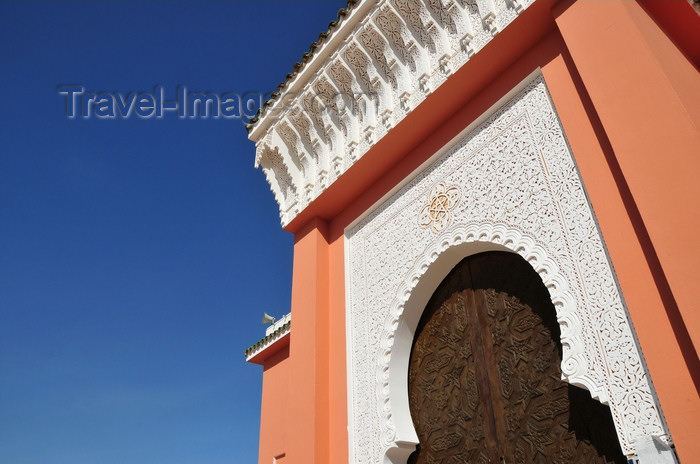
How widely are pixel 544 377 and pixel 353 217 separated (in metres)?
1.64

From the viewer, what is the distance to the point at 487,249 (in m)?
2.46

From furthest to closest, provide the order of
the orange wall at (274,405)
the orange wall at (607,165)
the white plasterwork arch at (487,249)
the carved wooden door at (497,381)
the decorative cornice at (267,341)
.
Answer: the decorative cornice at (267,341), the orange wall at (274,405), the carved wooden door at (497,381), the white plasterwork arch at (487,249), the orange wall at (607,165)

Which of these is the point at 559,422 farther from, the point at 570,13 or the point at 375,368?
the point at 570,13

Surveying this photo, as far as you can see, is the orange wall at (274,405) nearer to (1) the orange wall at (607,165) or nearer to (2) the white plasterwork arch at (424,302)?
(1) the orange wall at (607,165)

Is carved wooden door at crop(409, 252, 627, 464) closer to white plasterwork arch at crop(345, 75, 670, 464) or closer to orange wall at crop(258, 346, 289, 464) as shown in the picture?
white plasterwork arch at crop(345, 75, 670, 464)

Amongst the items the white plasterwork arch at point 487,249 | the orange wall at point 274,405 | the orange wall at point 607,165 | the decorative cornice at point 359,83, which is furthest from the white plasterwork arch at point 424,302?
the orange wall at point 274,405

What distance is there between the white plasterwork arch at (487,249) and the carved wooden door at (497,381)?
0.33ft

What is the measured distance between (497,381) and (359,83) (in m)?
1.93

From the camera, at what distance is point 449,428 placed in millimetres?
2332

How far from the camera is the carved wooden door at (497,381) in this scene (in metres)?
1.89

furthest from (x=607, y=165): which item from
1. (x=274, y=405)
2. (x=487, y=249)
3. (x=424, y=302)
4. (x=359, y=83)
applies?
(x=274, y=405)

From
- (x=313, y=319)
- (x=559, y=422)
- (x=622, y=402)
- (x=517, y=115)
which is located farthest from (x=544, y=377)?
(x=313, y=319)

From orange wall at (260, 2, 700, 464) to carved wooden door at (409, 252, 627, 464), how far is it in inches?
16.1

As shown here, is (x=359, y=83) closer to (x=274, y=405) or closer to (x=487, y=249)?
(x=487, y=249)
